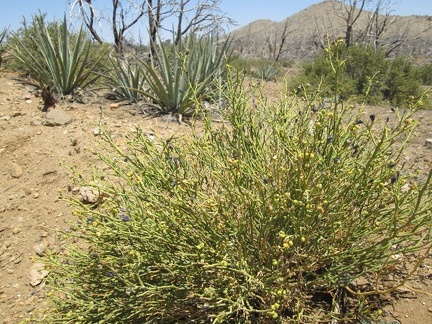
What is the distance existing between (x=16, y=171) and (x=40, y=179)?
0.34 meters

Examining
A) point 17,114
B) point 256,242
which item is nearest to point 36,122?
point 17,114

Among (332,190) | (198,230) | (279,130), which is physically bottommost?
(198,230)

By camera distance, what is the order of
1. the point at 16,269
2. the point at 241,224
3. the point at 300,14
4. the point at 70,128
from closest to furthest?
the point at 241,224 → the point at 16,269 → the point at 70,128 → the point at 300,14

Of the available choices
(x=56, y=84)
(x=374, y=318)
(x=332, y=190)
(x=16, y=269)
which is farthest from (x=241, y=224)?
(x=56, y=84)

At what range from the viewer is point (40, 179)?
3229 millimetres

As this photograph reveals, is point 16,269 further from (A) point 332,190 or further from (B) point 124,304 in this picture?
(A) point 332,190

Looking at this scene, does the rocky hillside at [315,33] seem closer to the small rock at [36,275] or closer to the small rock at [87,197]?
the small rock at [87,197]

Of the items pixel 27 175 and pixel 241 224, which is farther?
pixel 27 175

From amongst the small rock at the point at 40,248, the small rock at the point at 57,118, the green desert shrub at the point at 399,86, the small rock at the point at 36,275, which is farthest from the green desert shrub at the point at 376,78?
the small rock at the point at 36,275

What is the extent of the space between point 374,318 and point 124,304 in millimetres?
1175

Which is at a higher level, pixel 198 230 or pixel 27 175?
pixel 198 230

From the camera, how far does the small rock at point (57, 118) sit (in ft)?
13.2

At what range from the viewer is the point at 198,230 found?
1681 millimetres

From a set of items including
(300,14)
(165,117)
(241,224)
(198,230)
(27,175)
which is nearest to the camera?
(241,224)
